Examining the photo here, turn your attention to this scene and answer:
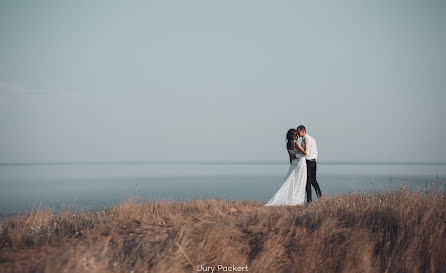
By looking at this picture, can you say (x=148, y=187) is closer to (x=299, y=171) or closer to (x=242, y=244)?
(x=299, y=171)

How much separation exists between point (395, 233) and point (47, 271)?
18.8 ft

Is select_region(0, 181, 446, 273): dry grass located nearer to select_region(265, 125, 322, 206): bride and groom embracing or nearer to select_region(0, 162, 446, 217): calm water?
select_region(0, 162, 446, 217): calm water

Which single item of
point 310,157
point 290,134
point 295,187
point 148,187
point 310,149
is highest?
point 290,134

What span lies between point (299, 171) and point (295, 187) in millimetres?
573

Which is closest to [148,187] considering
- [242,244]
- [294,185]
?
[294,185]

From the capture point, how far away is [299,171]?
10.8m

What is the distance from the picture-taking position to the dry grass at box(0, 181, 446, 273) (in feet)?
13.8

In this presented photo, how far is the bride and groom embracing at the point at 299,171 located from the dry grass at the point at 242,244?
3623 millimetres

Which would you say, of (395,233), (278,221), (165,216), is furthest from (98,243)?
(395,233)

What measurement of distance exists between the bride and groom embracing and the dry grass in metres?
3.62

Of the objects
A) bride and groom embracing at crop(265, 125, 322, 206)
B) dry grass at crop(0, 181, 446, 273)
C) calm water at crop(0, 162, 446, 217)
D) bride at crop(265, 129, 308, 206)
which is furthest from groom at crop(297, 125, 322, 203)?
dry grass at crop(0, 181, 446, 273)

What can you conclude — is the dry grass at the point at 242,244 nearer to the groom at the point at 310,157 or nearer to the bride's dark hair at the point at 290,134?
the groom at the point at 310,157

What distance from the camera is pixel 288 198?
1075 centimetres

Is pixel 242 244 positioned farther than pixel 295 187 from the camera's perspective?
No
